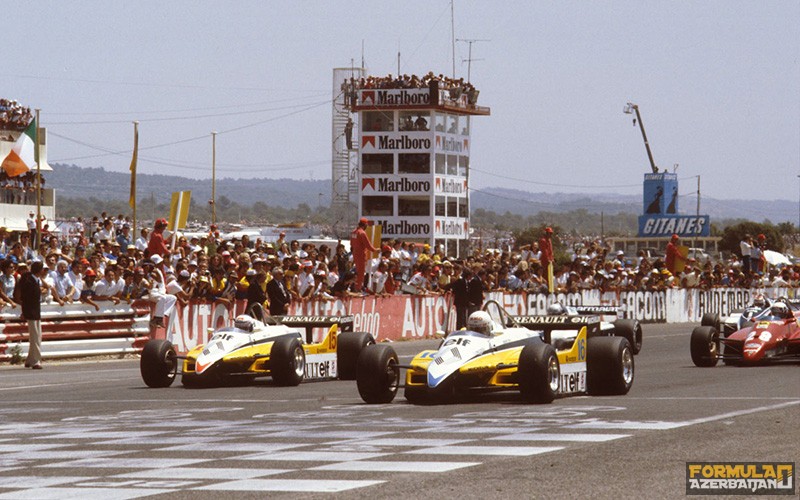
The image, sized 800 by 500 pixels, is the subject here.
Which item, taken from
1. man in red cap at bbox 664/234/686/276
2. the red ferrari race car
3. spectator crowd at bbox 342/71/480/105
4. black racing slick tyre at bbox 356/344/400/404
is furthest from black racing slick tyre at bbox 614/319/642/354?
spectator crowd at bbox 342/71/480/105

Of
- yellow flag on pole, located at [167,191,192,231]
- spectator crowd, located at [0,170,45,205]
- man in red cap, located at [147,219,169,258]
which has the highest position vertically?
spectator crowd, located at [0,170,45,205]

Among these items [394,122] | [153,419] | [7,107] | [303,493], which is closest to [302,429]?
[153,419]

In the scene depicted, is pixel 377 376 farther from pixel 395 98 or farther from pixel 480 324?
pixel 395 98

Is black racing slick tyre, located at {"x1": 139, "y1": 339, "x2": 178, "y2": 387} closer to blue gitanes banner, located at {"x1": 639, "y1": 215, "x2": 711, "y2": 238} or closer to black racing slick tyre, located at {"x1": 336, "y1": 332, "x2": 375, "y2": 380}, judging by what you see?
black racing slick tyre, located at {"x1": 336, "y1": 332, "x2": 375, "y2": 380}

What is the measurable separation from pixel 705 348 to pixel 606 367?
6.76m

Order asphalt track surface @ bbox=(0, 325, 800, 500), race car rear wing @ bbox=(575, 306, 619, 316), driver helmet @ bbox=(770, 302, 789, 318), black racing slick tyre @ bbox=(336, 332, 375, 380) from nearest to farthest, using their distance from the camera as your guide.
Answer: asphalt track surface @ bbox=(0, 325, 800, 500) < black racing slick tyre @ bbox=(336, 332, 375, 380) < driver helmet @ bbox=(770, 302, 789, 318) < race car rear wing @ bbox=(575, 306, 619, 316)

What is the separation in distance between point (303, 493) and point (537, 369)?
7.36 m

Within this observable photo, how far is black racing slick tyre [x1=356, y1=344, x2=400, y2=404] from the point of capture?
17047 millimetres

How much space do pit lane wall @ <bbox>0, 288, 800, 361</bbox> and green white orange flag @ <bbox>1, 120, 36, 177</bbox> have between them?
498 inches

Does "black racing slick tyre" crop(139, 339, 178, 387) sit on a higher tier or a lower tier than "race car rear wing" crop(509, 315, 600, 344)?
lower

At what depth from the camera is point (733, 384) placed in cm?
2017

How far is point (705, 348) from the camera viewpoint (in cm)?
2411

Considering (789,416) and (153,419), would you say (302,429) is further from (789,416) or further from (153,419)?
(789,416)

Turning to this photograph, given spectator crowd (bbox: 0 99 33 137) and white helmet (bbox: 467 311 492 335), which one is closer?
white helmet (bbox: 467 311 492 335)
